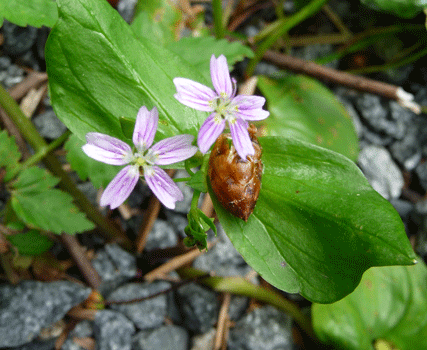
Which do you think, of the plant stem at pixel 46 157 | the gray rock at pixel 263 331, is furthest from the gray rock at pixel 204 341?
the plant stem at pixel 46 157

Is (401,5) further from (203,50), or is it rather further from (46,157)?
(46,157)

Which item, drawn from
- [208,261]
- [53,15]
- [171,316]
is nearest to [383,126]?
[208,261]

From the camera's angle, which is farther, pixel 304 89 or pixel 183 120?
pixel 304 89

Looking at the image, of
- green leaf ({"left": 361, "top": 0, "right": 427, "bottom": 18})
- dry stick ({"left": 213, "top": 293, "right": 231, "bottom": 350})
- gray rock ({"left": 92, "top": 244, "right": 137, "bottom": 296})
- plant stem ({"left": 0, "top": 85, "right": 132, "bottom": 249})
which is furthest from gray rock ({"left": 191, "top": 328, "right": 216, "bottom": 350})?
green leaf ({"left": 361, "top": 0, "right": 427, "bottom": 18})

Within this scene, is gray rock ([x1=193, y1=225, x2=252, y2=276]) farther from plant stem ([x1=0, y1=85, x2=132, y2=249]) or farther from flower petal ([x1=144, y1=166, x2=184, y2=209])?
flower petal ([x1=144, y1=166, x2=184, y2=209])

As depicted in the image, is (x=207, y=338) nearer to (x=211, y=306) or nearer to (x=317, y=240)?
(x=211, y=306)

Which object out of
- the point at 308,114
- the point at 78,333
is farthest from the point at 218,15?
the point at 78,333
